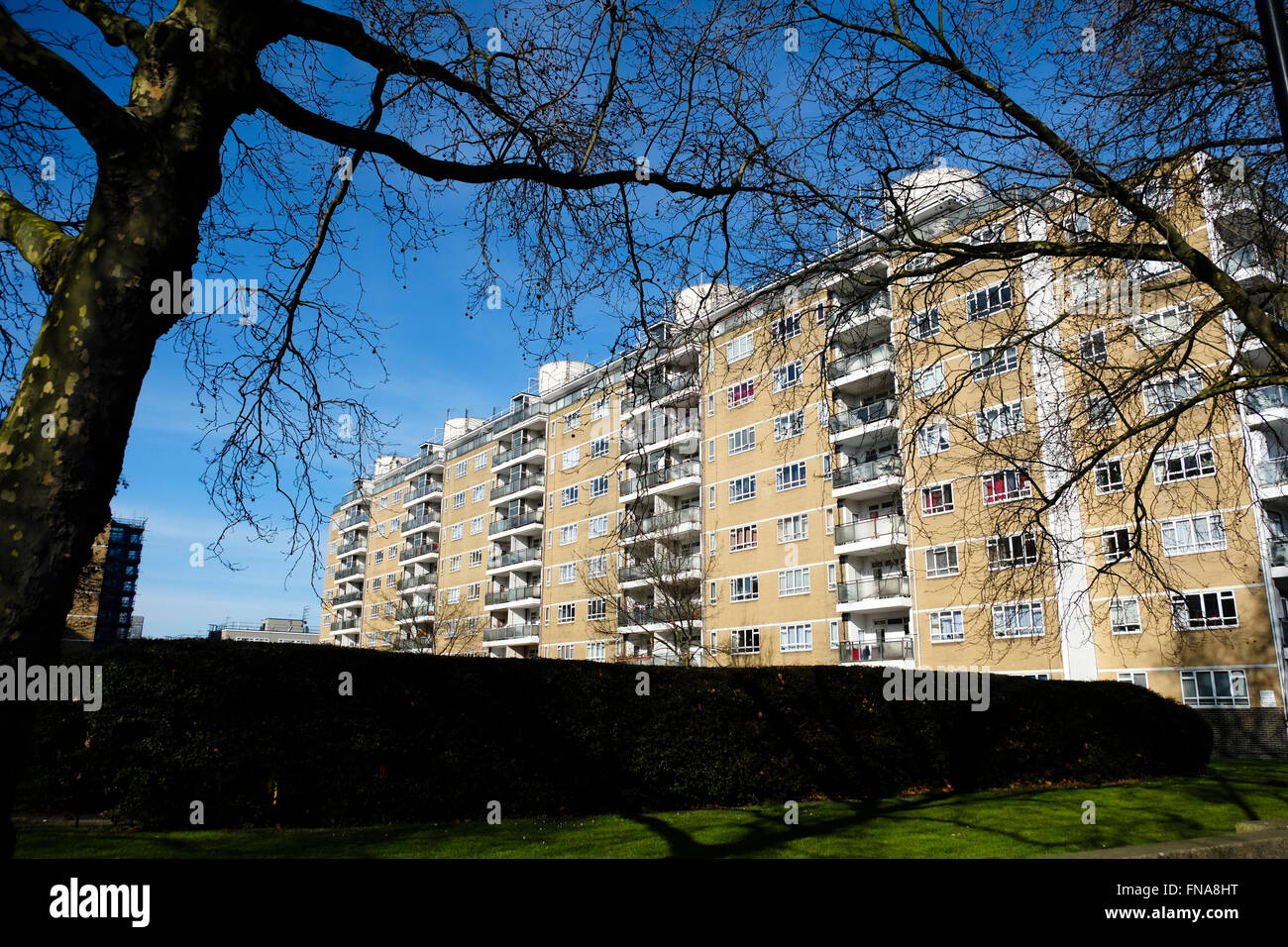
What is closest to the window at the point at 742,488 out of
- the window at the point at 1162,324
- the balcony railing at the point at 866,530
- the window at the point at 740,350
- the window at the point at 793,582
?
the window at the point at 793,582

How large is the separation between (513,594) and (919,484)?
5912 cm

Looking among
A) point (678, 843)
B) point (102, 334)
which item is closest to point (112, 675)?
point (678, 843)

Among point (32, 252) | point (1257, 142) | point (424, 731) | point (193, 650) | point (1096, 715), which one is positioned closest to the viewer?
point (32, 252)

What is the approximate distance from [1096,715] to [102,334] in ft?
65.8

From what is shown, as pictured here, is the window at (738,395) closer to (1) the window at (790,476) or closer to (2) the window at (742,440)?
(2) the window at (742,440)

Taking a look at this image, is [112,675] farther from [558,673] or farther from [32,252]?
[32,252]

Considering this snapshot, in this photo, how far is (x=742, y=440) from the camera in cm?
4934

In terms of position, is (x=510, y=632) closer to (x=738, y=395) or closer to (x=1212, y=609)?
(x=738, y=395)

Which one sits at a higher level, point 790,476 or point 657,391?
point 790,476

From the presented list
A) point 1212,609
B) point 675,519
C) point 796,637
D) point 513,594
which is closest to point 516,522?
point 513,594

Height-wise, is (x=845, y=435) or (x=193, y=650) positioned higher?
(x=845, y=435)

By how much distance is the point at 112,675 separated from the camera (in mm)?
10406

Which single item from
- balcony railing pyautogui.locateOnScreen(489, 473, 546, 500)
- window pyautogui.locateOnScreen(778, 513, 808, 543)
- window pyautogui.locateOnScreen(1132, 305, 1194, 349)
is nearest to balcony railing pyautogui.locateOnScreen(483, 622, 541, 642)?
balcony railing pyautogui.locateOnScreen(489, 473, 546, 500)

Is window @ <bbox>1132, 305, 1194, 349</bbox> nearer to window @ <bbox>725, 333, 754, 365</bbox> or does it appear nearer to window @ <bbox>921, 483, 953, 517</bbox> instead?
window @ <bbox>921, 483, 953, 517</bbox>
